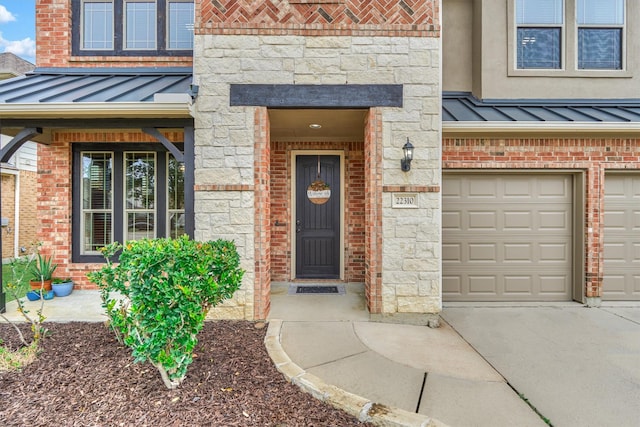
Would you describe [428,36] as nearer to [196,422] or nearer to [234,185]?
[234,185]

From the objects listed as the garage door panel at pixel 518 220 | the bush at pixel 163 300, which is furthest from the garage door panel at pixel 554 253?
the bush at pixel 163 300

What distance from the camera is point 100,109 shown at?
390 cm

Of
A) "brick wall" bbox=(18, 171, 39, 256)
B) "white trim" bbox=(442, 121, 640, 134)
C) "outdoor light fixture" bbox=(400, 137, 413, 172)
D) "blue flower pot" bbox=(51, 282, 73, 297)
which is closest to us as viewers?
"outdoor light fixture" bbox=(400, 137, 413, 172)

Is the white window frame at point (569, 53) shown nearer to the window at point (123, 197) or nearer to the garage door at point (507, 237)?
the garage door at point (507, 237)

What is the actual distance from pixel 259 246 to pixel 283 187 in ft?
6.69

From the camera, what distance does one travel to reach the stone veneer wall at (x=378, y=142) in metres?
3.94

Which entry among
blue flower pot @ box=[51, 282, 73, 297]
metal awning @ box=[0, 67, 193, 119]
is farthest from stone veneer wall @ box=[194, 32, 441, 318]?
blue flower pot @ box=[51, 282, 73, 297]

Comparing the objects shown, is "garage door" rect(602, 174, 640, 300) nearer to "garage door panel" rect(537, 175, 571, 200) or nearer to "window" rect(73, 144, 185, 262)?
"garage door panel" rect(537, 175, 571, 200)

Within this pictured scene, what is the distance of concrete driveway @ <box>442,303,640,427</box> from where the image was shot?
239 centimetres

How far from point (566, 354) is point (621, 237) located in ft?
9.56

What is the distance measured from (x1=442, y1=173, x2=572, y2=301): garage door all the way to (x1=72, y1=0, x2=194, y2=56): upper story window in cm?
542

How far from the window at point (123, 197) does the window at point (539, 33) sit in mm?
6331

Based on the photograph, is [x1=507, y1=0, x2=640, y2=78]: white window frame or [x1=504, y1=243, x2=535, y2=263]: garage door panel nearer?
[x1=504, y1=243, x2=535, y2=263]: garage door panel

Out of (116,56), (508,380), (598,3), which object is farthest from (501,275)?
(116,56)
